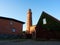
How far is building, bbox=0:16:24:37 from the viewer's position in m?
36.1

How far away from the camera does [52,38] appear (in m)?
30.5

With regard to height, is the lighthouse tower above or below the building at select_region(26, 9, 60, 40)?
above

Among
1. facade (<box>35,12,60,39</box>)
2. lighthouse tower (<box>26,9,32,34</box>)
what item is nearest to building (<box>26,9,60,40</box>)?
facade (<box>35,12,60,39</box>)

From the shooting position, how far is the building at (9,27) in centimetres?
3612

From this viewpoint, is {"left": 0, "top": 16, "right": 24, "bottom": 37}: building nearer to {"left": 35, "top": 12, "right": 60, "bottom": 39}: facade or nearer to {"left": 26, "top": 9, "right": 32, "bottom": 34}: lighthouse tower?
{"left": 26, "top": 9, "right": 32, "bottom": 34}: lighthouse tower

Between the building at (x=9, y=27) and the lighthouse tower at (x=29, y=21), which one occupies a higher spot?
the lighthouse tower at (x=29, y=21)

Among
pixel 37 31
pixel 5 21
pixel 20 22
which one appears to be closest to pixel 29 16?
pixel 20 22

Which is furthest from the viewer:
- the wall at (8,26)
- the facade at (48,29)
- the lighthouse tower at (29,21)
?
the lighthouse tower at (29,21)

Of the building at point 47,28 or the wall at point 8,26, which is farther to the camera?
the wall at point 8,26

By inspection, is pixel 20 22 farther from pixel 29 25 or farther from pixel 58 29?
pixel 58 29

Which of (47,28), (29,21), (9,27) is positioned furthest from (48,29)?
(29,21)

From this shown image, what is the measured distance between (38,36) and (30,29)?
60.7 ft

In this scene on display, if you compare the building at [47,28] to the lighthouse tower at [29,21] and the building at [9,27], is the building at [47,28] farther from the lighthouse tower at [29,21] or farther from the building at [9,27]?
the lighthouse tower at [29,21]

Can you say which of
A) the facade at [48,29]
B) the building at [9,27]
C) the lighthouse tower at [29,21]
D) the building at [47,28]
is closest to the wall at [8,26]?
the building at [9,27]
